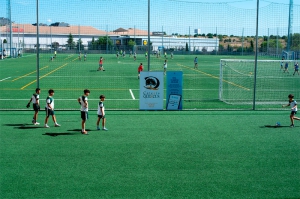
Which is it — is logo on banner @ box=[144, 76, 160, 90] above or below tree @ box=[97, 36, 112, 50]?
below

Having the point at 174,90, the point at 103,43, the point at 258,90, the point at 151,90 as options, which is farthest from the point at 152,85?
the point at 258,90

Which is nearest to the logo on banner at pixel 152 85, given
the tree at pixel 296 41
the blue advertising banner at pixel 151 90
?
the blue advertising banner at pixel 151 90

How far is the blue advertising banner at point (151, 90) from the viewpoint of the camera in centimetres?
1747

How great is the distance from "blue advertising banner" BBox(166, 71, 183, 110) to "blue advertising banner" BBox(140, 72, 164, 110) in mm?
503

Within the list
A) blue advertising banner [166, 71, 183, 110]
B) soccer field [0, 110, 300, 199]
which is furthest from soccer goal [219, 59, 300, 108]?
soccer field [0, 110, 300, 199]

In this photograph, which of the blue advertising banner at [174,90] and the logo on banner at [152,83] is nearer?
the logo on banner at [152,83]

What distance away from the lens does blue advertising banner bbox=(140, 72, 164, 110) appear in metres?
17.5

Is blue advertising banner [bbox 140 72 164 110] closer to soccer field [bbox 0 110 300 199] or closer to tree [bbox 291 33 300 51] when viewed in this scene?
soccer field [bbox 0 110 300 199]

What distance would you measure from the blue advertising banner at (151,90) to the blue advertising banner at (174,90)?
0.50m

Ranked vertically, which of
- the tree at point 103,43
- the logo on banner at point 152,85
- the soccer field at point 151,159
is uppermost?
the tree at point 103,43

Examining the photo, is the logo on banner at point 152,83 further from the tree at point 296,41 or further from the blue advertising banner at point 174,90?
the tree at point 296,41

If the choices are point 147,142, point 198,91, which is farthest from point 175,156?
point 198,91

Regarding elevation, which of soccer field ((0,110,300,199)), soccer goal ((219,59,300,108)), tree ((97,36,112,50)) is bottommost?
soccer field ((0,110,300,199))

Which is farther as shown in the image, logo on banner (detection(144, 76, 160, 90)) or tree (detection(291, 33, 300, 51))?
tree (detection(291, 33, 300, 51))
